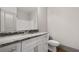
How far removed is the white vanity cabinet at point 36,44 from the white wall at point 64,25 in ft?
0.51

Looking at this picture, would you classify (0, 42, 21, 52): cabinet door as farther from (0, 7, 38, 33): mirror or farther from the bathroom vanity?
(0, 7, 38, 33): mirror

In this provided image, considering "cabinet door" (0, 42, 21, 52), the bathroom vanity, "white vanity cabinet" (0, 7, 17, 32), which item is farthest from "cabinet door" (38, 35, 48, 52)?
"white vanity cabinet" (0, 7, 17, 32)

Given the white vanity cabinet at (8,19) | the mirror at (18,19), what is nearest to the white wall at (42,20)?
the mirror at (18,19)

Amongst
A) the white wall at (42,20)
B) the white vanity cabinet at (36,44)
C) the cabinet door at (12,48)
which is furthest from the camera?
the white wall at (42,20)

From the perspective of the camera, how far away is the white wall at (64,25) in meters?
0.76

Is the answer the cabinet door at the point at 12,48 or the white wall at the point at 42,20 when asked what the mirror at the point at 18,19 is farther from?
the cabinet door at the point at 12,48

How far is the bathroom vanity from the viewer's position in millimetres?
560

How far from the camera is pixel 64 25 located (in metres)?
0.81
